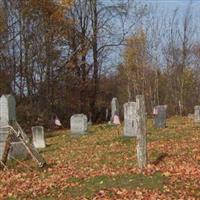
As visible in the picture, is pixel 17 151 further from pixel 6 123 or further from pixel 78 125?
pixel 78 125

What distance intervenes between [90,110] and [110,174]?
36.5 metres

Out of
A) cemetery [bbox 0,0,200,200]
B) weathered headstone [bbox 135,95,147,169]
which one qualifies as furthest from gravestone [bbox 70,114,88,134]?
weathered headstone [bbox 135,95,147,169]

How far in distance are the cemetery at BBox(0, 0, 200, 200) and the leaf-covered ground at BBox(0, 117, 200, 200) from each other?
26mm

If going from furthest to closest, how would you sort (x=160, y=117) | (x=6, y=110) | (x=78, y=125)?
(x=160, y=117) → (x=78, y=125) → (x=6, y=110)

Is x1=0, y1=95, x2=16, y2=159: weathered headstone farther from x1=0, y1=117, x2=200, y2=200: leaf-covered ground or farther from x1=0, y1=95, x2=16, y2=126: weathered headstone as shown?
x1=0, y1=117, x2=200, y2=200: leaf-covered ground

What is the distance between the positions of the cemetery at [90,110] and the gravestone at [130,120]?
4cm

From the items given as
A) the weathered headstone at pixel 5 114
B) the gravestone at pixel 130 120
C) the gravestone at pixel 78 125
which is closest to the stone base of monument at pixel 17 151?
the weathered headstone at pixel 5 114

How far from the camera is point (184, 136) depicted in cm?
2236

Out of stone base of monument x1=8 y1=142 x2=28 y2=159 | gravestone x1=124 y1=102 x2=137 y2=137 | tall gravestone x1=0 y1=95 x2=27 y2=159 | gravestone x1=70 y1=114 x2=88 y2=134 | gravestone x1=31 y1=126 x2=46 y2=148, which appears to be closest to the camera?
stone base of monument x1=8 y1=142 x2=28 y2=159

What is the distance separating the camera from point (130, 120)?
953 inches

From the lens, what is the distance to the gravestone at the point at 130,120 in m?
23.8

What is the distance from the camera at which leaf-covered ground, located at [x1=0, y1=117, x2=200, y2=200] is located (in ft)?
37.8

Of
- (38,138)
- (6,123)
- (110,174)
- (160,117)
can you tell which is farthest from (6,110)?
(160,117)

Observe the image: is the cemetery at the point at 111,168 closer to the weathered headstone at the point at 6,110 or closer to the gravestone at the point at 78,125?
the weathered headstone at the point at 6,110
